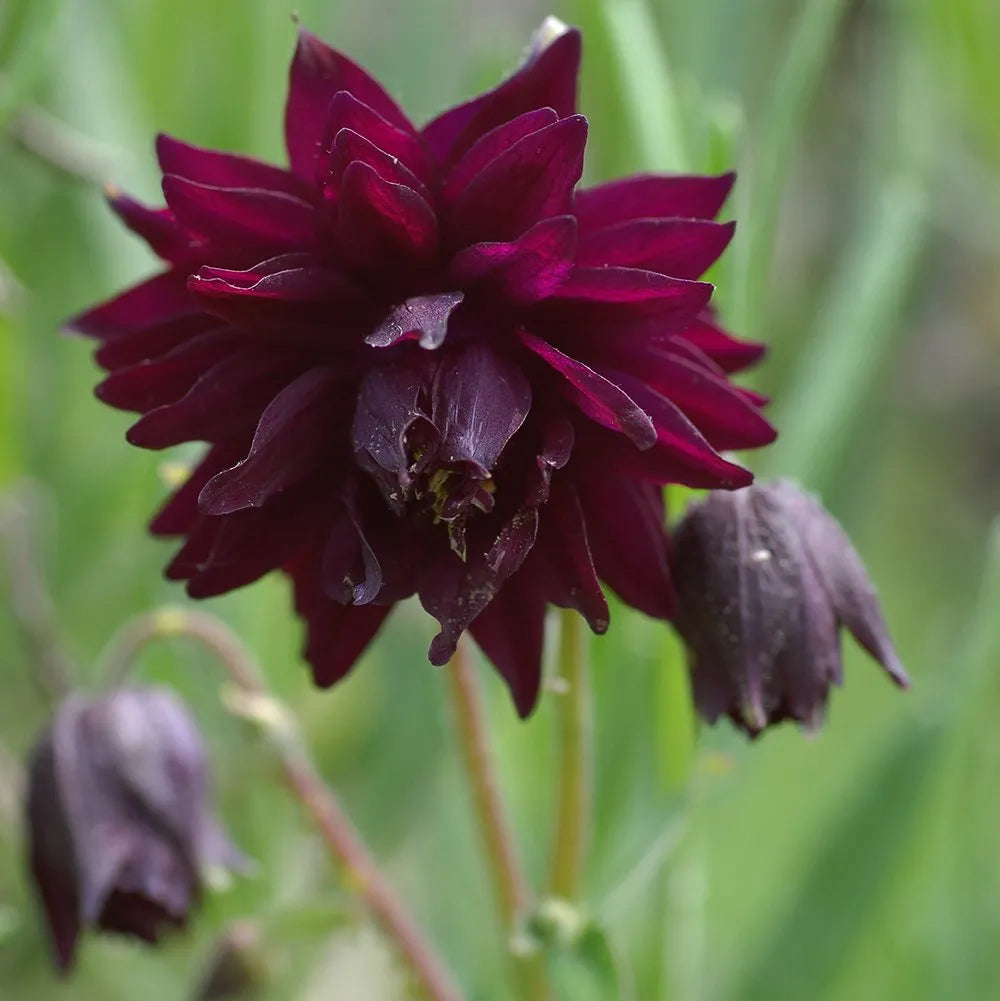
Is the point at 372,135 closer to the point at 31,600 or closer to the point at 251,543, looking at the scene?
the point at 251,543

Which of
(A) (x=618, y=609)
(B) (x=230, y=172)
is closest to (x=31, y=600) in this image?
(A) (x=618, y=609)

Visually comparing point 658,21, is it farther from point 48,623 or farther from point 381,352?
point 381,352

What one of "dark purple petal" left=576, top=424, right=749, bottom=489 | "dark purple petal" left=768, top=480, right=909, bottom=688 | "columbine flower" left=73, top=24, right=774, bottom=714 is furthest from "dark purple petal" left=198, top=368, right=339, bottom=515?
"dark purple petal" left=768, top=480, right=909, bottom=688

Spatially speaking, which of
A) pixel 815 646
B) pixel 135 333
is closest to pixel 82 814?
pixel 135 333

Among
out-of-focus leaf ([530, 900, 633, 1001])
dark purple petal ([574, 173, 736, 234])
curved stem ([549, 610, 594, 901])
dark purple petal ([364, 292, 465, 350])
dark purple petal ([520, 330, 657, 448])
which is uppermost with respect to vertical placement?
dark purple petal ([364, 292, 465, 350])

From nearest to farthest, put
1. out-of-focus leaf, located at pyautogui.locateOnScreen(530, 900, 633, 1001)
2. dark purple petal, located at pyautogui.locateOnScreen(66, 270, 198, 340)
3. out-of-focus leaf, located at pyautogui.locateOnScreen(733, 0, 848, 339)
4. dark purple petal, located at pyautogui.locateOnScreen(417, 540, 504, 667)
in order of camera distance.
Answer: dark purple petal, located at pyautogui.locateOnScreen(417, 540, 504, 667), dark purple petal, located at pyautogui.locateOnScreen(66, 270, 198, 340), out-of-focus leaf, located at pyautogui.locateOnScreen(530, 900, 633, 1001), out-of-focus leaf, located at pyautogui.locateOnScreen(733, 0, 848, 339)

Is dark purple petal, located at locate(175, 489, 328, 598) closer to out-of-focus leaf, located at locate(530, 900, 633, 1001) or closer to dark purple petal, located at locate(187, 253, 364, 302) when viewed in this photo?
dark purple petal, located at locate(187, 253, 364, 302)
